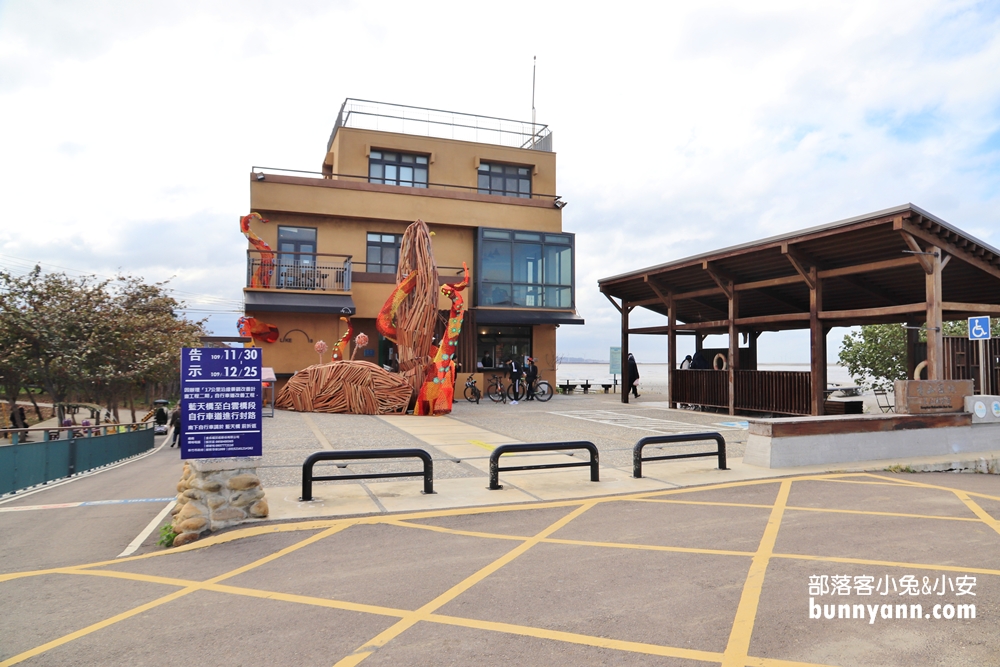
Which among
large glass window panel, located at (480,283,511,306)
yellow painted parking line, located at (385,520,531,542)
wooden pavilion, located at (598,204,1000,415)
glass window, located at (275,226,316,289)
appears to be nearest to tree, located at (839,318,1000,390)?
wooden pavilion, located at (598,204,1000,415)

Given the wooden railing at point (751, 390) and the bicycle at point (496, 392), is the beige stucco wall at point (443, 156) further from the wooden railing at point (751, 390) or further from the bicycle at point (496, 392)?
the wooden railing at point (751, 390)

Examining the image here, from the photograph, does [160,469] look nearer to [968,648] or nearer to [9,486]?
[9,486]

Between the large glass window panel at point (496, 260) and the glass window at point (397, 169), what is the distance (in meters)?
4.59

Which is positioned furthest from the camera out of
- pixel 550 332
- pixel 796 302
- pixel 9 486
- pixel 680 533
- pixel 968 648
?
pixel 550 332

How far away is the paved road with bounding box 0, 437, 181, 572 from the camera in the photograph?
574 cm

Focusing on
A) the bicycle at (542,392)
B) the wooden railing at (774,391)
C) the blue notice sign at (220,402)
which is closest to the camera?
the blue notice sign at (220,402)

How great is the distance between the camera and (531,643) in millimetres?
3562

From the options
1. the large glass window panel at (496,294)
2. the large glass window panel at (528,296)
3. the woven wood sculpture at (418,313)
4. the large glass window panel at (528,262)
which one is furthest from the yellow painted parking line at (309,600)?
the large glass window panel at (528,262)

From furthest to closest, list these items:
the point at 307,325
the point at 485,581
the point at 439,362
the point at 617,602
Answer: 1. the point at 307,325
2. the point at 439,362
3. the point at 485,581
4. the point at 617,602

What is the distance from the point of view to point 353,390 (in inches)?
688

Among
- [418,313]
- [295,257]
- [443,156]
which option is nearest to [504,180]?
[443,156]

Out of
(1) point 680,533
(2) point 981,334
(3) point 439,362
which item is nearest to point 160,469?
(3) point 439,362

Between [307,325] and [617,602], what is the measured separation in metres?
21.3

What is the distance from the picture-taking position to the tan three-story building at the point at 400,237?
77.3 ft
